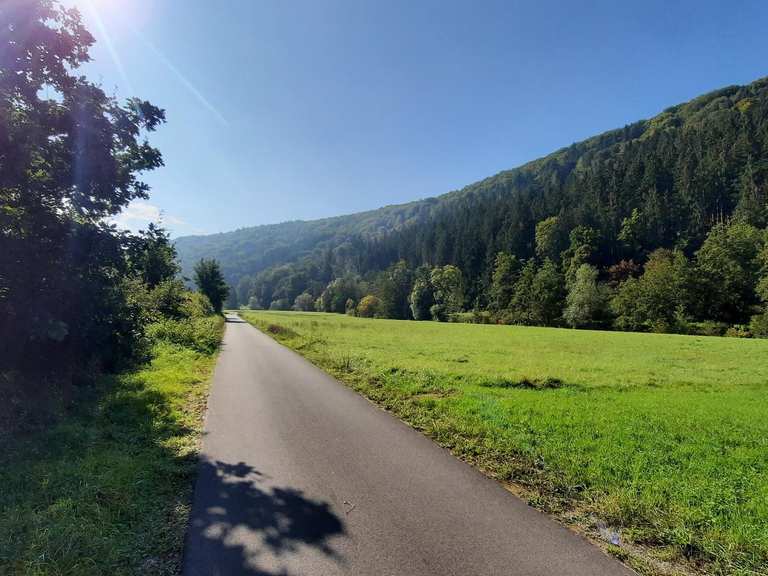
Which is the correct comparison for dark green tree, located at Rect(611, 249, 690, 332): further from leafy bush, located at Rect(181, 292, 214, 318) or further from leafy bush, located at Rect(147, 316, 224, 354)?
leafy bush, located at Rect(181, 292, 214, 318)

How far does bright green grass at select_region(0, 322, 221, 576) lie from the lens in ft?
11.3

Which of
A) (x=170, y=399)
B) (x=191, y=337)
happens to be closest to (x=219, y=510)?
(x=170, y=399)

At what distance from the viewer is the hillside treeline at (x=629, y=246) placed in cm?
5400

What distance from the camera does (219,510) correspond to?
14.7ft

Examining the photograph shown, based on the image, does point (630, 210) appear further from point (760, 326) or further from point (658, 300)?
point (760, 326)

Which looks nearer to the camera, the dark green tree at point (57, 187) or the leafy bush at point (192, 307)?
the dark green tree at point (57, 187)

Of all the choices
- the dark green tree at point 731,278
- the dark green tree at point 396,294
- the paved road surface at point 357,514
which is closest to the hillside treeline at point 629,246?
the dark green tree at point 731,278

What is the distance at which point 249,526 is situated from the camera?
163 inches

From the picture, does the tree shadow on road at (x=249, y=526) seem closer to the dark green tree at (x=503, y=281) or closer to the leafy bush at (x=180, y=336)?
the leafy bush at (x=180, y=336)

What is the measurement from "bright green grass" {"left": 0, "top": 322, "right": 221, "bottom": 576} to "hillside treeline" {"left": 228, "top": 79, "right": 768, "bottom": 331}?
6264 centimetres

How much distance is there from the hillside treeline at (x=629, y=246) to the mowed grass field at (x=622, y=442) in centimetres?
4757

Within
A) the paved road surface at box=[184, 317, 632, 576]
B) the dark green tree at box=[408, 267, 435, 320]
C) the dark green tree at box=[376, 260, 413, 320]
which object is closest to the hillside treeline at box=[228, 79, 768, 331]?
the dark green tree at box=[376, 260, 413, 320]

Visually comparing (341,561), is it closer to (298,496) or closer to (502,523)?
(298,496)

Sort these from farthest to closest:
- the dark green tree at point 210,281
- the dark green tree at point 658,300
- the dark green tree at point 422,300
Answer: the dark green tree at point 422,300 → the dark green tree at point 210,281 → the dark green tree at point 658,300
